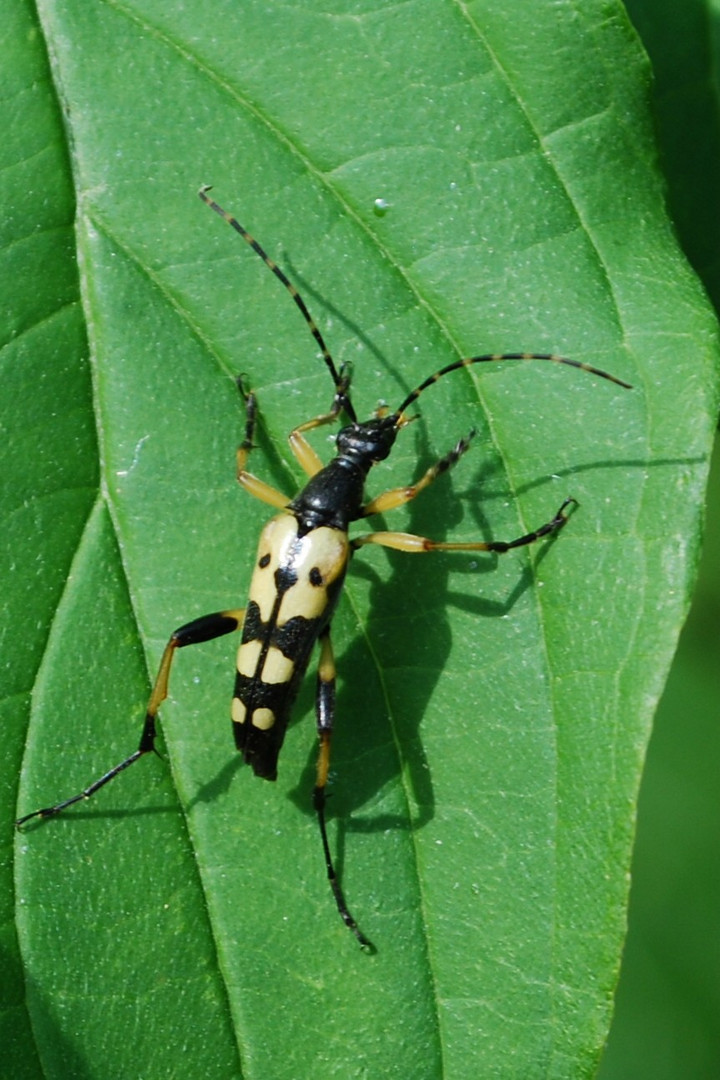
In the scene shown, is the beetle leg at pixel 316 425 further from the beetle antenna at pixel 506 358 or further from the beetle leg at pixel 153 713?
the beetle leg at pixel 153 713

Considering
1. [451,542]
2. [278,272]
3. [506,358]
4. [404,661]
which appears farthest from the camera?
[451,542]

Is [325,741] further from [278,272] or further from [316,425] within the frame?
[278,272]

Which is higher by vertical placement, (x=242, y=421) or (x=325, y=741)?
(x=242, y=421)

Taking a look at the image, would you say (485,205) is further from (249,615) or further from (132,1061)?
(132,1061)

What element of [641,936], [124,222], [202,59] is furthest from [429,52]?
[641,936]

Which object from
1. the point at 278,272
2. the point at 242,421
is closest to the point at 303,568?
the point at 242,421

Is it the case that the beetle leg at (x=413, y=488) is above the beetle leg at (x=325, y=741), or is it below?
above

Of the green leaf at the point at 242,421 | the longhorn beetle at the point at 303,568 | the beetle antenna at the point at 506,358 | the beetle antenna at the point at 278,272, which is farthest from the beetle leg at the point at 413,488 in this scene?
the beetle antenna at the point at 278,272

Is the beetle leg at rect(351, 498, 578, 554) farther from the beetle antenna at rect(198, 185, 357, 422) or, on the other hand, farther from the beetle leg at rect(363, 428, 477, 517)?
the beetle antenna at rect(198, 185, 357, 422)
